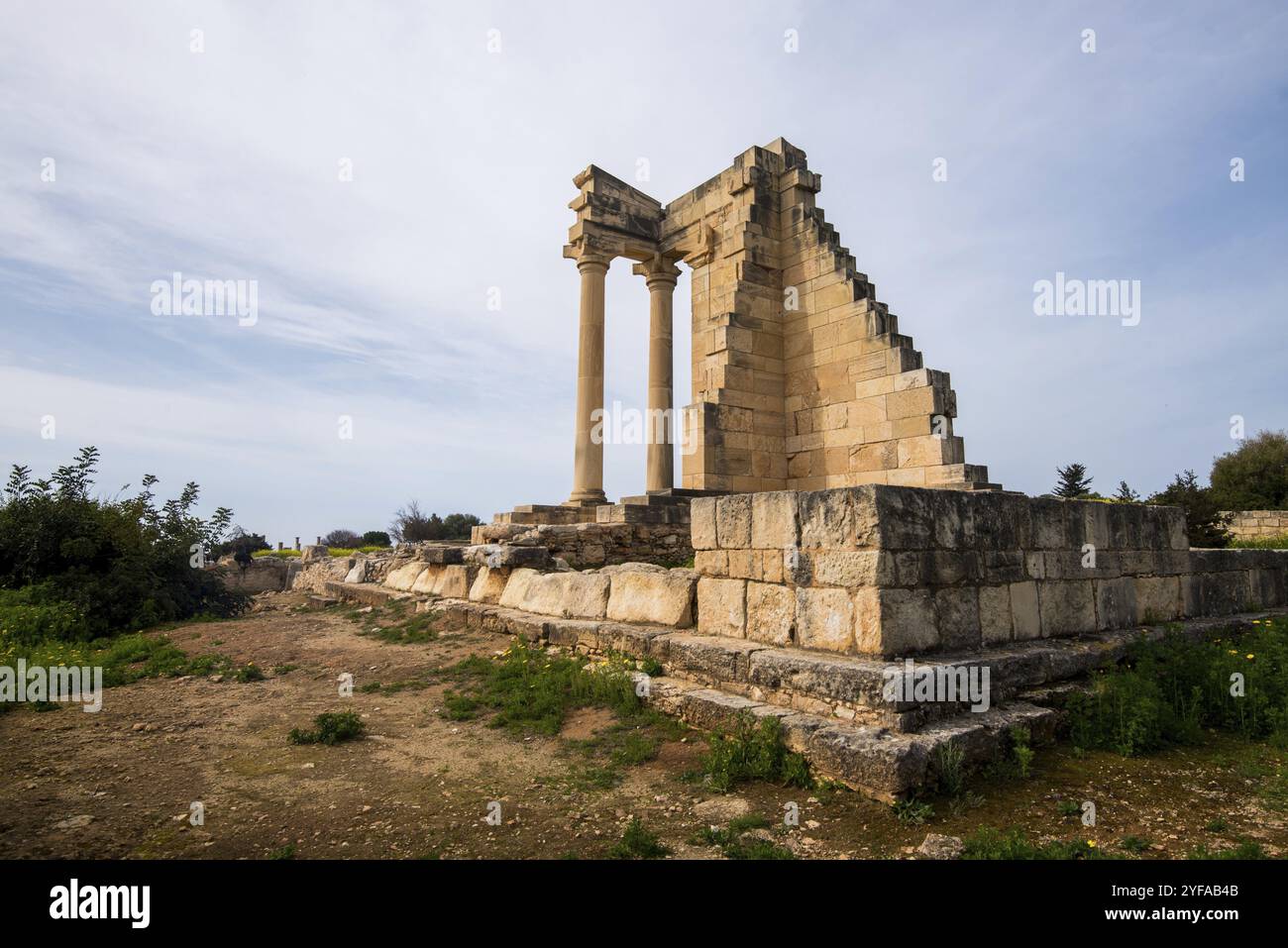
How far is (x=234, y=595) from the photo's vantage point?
45.3 ft

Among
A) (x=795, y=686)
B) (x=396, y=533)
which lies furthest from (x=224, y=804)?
(x=396, y=533)

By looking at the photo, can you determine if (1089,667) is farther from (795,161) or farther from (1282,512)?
(1282,512)

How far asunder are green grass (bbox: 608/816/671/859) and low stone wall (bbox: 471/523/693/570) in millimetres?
7375

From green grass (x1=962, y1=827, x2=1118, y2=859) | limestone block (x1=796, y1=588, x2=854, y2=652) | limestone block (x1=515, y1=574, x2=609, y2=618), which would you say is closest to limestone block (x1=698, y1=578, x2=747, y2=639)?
limestone block (x1=796, y1=588, x2=854, y2=652)

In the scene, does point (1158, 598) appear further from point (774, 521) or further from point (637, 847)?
point (637, 847)

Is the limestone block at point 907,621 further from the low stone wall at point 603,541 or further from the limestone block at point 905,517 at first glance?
the low stone wall at point 603,541

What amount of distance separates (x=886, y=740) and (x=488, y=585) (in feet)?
24.1

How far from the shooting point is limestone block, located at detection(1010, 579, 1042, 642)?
18.8ft

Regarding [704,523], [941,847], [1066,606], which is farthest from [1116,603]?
[941,847]

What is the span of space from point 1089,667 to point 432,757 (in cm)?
523

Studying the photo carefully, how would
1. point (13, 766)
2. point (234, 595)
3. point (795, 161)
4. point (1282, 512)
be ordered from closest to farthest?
point (13, 766) < point (795, 161) < point (234, 595) < point (1282, 512)

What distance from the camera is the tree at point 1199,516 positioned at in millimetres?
15818

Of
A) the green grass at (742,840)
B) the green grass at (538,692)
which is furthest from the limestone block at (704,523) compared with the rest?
the green grass at (742,840)

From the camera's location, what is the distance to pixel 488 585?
10.5 meters
